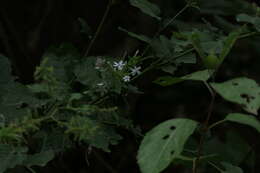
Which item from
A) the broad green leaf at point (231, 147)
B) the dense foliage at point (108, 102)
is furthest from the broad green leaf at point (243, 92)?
the broad green leaf at point (231, 147)

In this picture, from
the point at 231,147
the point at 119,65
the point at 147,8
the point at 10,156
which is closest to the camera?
the point at 10,156

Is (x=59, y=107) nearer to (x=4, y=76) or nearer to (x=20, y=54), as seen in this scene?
(x=4, y=76)

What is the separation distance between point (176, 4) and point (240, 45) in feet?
2.61

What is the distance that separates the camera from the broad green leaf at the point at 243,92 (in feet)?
3.79

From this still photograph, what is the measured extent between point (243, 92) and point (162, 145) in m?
0.23

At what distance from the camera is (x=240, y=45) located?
3453mm

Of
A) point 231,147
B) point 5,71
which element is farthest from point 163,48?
point 231,147

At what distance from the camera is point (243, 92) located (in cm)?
117

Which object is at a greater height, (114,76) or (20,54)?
(114,76)

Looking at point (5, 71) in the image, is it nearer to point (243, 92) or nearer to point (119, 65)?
point (119, 65)

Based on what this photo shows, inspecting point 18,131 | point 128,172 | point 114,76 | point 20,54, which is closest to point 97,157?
point 128,172

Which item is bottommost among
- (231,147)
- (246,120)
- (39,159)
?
(231,147)

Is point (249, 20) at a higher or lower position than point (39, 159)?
higher

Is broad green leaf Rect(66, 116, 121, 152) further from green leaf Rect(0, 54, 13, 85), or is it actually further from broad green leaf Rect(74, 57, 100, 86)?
green leaf Rect(0, 54, 13, 85)
